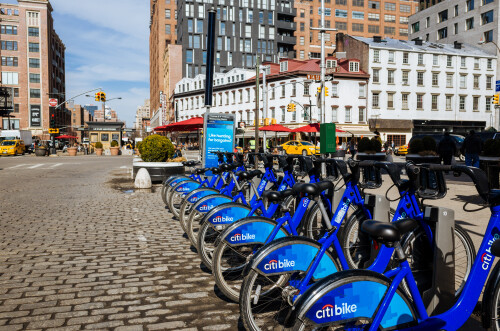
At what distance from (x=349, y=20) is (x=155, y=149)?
85.7 meters

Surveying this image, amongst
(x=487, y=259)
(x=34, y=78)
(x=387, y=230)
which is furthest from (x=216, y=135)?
(x=34, y=78)

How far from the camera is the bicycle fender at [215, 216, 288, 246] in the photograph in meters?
4.02

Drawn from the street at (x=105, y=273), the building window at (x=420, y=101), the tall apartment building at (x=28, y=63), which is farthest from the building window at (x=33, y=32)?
the street at (x=105, y=273)

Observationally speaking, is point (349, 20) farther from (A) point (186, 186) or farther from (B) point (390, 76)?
(A) point (186, 186)

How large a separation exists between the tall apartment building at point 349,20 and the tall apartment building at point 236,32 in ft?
12.6

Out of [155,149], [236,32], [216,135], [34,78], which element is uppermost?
[236,32]

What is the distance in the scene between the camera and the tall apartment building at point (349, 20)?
293 ft

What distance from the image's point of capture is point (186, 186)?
785cm

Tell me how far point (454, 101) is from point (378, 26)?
42.3 metres

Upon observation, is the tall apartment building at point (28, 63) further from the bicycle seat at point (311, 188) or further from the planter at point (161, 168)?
the bicycle seat at point (311, 188)

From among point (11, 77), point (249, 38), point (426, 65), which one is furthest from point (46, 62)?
point (426, 65)

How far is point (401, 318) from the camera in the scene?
2.47 metres

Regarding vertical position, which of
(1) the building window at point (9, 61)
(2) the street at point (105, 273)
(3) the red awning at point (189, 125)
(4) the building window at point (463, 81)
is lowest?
(2) the street at point (105, 273)

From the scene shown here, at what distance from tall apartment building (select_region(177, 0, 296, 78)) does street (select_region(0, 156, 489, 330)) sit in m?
76.8
